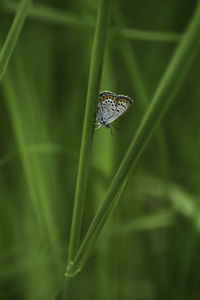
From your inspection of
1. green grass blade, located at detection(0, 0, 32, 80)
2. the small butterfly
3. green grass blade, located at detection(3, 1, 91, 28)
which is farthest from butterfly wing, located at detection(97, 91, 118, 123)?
green grass blade, located at detection(3, 1, 91, 28)

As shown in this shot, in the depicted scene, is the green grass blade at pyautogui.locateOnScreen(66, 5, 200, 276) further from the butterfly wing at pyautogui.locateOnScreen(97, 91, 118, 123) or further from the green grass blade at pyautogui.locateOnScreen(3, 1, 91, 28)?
the green grass blade at pyautogui.locateOnScreen(3, 1, 91, 28)

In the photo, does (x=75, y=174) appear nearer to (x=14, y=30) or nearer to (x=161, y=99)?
(x=14, y=30)

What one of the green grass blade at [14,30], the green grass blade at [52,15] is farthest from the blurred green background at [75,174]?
the green grass blade at [14,30]

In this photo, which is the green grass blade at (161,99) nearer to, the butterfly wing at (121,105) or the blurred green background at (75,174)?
the butterfly wing at (121,105)

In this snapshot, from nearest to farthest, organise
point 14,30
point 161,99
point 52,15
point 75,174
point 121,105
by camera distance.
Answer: point 161,99 < point 14,30 < point 121,105 < point 52,15 < point 75,174

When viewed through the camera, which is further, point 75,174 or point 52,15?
point 75,174

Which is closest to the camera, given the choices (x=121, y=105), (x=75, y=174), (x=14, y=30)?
(x=14, y=30)

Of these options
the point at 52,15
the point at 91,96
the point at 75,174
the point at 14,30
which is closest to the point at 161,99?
the point at 91,96

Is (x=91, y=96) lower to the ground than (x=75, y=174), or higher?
higher

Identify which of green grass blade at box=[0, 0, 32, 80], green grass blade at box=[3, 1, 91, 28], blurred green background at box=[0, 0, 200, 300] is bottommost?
blurred green background at box=[0, 0, 200, 300]
